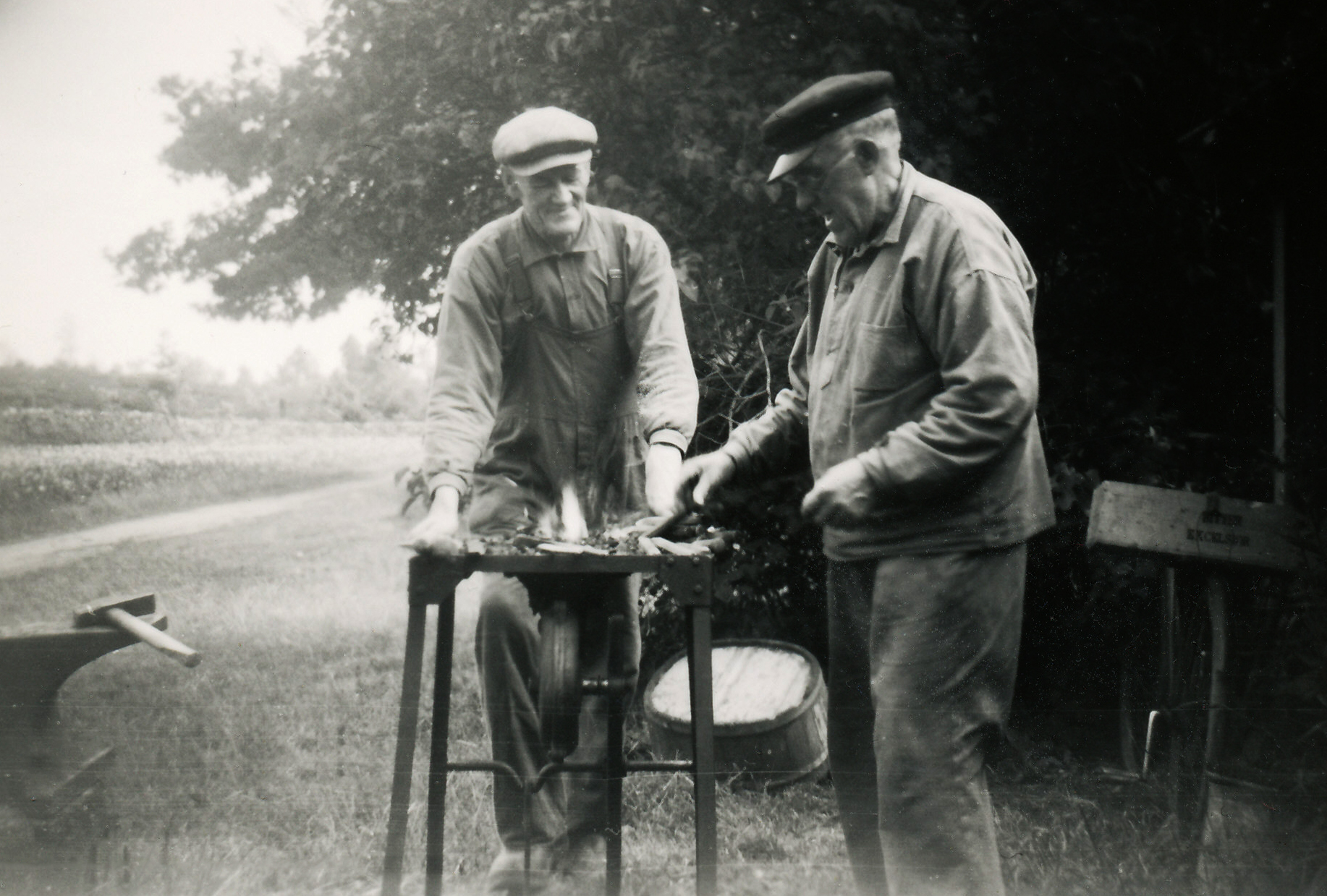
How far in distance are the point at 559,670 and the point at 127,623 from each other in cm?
152

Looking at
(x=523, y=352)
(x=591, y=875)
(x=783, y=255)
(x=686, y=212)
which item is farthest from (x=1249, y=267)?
(x=591, y=875)

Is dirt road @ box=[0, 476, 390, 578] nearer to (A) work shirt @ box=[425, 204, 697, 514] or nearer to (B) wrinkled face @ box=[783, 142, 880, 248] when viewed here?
(A) work shirt @ box=[425, 204, 697, 514]

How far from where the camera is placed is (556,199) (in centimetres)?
288

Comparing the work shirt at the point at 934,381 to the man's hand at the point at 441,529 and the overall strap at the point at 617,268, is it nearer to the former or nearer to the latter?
the overall strap at the point at 617,268

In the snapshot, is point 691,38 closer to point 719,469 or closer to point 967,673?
point 719,469

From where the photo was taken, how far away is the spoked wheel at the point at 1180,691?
9.43 ft

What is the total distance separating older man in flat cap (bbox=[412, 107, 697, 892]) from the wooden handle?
85 centimetres

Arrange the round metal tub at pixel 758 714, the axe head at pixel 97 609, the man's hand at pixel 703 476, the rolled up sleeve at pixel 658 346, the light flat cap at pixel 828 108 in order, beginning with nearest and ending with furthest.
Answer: the light flat cap at pixel 828 108, the man's hand at pixel 703 476, the rolled up sleeve at pixel 658 346, the axe head at pixel 97 609, the round metal tub at pixel 758 714

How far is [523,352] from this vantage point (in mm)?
3033

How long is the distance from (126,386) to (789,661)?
108 inches

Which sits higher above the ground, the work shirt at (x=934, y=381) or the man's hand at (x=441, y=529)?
the work shirt at (x=934, y=381)

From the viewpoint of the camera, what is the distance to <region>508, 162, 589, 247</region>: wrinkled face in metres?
2.87

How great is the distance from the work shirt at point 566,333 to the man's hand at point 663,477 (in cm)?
3

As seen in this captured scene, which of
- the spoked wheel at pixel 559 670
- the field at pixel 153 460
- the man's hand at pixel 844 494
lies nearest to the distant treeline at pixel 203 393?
the field at pixel 153 460
